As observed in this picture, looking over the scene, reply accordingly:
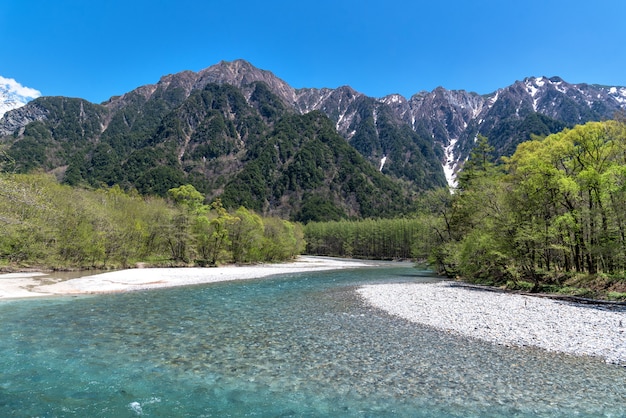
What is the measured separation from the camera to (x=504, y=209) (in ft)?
117

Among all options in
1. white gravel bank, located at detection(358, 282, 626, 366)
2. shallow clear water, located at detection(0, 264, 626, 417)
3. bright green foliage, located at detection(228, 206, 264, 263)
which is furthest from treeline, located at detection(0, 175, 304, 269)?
white gravel bank, located at detection(358, 282, 626, 366)

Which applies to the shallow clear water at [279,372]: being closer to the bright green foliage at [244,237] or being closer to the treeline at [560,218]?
the treeline at [560,218]

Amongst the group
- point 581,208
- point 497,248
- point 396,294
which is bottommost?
point 396,294

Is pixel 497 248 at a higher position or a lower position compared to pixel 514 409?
higher

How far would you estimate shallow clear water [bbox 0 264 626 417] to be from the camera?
9312 millimetres

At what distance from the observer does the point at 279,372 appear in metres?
12.1

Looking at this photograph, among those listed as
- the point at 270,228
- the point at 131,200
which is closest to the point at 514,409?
the point at 131,200

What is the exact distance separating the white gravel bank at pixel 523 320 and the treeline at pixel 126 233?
35160 millimetres

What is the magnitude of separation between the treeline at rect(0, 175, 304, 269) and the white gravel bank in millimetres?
35160

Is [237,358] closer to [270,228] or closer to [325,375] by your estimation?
[325,375]

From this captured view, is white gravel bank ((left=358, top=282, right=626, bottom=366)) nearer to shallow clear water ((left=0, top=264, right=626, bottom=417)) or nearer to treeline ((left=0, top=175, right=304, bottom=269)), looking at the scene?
shallow clear water ((left=0, top=264, right=626, bottom=417))

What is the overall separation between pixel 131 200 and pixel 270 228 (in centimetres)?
3560

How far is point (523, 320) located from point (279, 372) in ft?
50.1

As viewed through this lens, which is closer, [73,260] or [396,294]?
[396,294]
